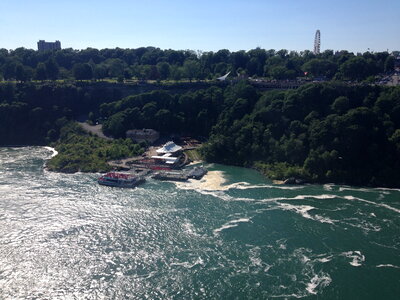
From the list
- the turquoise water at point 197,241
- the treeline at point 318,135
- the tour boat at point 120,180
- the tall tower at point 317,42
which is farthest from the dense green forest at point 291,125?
the tall tower at point 317,42

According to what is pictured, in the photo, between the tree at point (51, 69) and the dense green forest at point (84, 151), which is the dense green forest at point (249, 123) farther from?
the tree at point (51, 69)

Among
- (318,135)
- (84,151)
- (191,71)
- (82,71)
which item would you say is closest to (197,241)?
(318,135)

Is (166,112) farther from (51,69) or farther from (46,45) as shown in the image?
(46,45)

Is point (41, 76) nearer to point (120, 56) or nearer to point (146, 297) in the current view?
point (120, 56)

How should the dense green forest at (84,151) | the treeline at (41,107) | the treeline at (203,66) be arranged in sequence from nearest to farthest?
the dense green forest at (84,151) < the treeline at (41,107) < the treeline at (203,66)

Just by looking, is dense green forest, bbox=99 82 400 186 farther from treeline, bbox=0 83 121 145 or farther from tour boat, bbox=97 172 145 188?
tour boat, bbox=97 172 145 188
